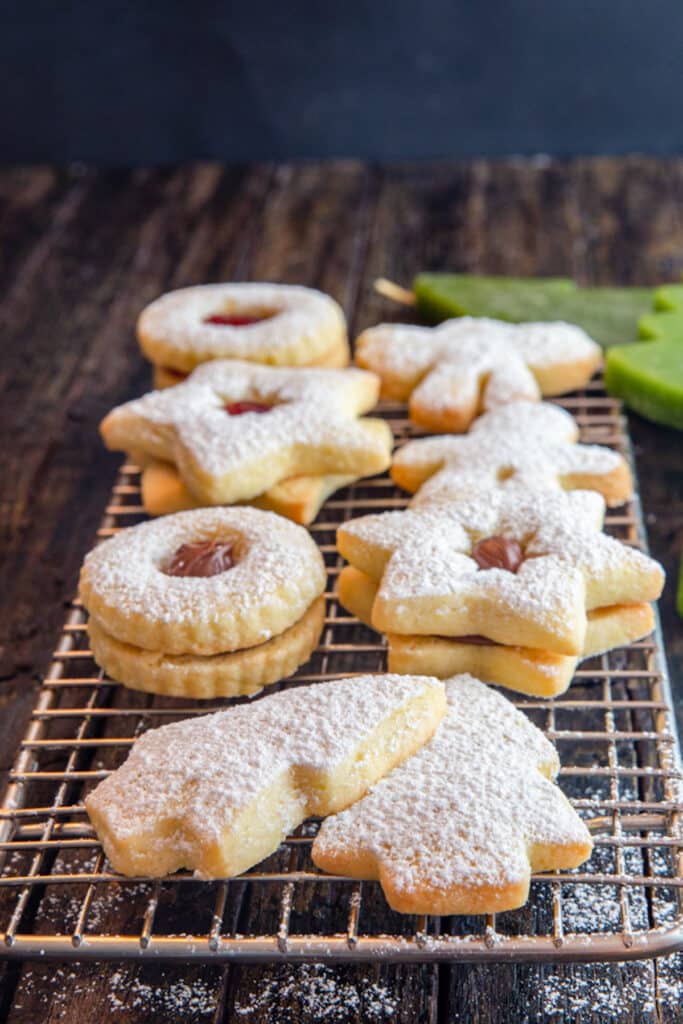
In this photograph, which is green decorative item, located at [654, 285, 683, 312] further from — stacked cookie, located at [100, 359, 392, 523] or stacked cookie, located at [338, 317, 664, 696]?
stacked cookie, located at [100, 359, 392, 523]

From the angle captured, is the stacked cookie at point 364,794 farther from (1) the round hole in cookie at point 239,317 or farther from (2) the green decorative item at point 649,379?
(1) the round hole in cookie at point 239,317

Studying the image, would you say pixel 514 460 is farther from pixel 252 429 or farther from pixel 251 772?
pixel 251 772

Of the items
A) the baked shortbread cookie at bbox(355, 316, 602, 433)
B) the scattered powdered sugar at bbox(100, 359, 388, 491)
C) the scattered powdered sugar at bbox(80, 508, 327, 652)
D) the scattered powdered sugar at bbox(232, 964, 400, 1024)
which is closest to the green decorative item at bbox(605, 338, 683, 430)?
the baked shortbread cookie at bbox(355, 316, 602, 433)

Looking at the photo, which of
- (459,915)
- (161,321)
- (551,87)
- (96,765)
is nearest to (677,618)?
(459,915)

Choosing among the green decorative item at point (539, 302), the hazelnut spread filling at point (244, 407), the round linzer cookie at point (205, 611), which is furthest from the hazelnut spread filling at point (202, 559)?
the green decorative item at point (539, 302)

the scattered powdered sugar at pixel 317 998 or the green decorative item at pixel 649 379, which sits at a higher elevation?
the scattered powdered sugar at pixel 317 998

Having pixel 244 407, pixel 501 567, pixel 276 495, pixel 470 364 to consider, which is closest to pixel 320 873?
pixel 501 567

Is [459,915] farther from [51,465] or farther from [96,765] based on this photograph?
[51,465]
